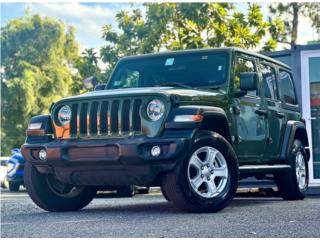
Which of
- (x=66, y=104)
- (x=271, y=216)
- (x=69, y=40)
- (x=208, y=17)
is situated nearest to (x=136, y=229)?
(x=271, y=216)

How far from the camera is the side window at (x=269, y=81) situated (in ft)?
30.9

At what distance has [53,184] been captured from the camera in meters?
8.34

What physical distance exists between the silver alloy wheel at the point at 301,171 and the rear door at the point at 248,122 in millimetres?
1091

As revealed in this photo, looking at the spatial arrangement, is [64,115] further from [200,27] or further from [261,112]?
[200,27]

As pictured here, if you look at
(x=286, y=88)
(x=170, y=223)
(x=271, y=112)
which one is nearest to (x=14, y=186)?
(x=286, y=88)

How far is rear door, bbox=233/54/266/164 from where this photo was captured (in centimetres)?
834

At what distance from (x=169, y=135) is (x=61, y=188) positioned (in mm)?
1900

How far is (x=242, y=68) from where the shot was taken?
889cm

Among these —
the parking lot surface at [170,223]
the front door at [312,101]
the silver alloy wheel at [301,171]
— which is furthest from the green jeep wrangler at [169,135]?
the front door at [312,101]

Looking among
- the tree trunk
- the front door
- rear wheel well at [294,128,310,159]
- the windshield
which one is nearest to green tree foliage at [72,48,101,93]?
the tree trunk

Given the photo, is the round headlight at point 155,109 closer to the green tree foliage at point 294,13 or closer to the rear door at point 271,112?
the rear door at point 271,112

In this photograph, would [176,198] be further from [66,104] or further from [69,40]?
[69,40]

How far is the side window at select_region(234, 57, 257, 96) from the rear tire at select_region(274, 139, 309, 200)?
48.5 inches

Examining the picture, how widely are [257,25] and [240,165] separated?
48.2ft
